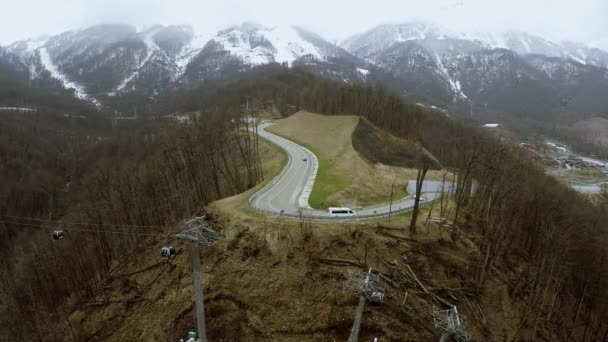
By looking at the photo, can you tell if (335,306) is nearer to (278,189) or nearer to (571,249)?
(278,189)

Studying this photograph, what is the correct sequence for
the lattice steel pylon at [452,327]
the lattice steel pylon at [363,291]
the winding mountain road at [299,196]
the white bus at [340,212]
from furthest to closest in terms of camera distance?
the winding mountain road at [299,196] → the white bus at [340,212] → the lattice steel pylon at [363,291] → the lattice steel pylon at [452,327]

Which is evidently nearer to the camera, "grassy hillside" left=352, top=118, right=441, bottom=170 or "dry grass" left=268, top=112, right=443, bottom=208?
"dry grass" left=268, top=112, right=443, bottom=208

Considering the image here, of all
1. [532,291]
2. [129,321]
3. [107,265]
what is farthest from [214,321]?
[532,291]

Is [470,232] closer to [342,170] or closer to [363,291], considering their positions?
[363,291]

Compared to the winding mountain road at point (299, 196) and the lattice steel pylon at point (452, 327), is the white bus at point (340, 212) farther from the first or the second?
the lattice steel pylon at point (452, 327)

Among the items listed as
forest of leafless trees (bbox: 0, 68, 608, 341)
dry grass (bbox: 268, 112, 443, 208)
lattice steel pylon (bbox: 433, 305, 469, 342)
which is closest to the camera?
lattice steel pylon (bbox: 433, 305, 469, 342)

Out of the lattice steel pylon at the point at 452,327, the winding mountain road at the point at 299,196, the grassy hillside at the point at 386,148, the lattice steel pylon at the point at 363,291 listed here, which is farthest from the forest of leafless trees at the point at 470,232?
the lattice steel pylon at the point at 363,291

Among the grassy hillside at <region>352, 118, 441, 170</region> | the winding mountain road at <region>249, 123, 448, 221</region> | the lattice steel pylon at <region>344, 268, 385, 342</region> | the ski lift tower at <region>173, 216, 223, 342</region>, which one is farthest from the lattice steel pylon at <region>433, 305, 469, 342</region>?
the grassy hillside at <region>352, 118, 441, 170</region>

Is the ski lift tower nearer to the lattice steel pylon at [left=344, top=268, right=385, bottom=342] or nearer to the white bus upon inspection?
the lattice steel pylon at [left=344, top=268, right=385, bottom=342]
